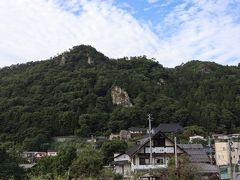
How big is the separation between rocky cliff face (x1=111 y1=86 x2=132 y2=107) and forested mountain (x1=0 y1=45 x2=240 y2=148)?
35.5 inches

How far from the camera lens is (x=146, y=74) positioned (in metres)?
104

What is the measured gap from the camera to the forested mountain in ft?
248

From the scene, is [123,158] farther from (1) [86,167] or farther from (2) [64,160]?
(1) [86,167]

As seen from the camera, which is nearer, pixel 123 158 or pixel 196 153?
pixel 123 158

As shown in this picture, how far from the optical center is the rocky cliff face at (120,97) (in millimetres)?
89125

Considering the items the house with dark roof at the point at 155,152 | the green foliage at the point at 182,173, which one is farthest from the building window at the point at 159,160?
the green foliage at the point at 182,173

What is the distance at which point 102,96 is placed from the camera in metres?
92.1

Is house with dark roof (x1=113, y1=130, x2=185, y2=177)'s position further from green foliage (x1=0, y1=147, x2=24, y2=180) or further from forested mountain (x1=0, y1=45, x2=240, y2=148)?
forested mountain (x1=0, y1=45, x2=240, y2=148)

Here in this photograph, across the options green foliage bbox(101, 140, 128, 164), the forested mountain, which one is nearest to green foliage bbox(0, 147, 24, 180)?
green foliage bbox(101, 140, 128, 164)

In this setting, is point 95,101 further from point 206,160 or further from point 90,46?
point 206,160

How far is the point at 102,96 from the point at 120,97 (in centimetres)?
434

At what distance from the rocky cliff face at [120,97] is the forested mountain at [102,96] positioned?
2.96 feet

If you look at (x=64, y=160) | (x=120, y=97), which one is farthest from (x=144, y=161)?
(x=120, y=97)

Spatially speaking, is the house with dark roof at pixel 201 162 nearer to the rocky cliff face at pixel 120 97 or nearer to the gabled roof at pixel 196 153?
the gabled roof at pixel 196 153
